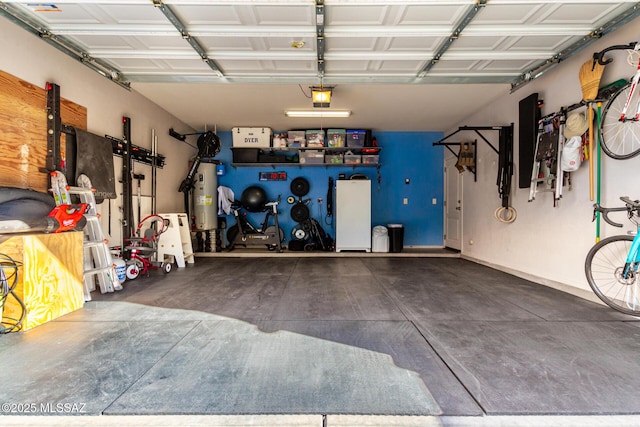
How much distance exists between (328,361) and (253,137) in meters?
5.73

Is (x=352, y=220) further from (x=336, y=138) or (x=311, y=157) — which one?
(x=336, y=138)

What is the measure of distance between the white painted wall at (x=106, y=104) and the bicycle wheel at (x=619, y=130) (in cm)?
575

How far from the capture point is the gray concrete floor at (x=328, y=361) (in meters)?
1.38

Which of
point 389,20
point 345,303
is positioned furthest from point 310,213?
point 389,20

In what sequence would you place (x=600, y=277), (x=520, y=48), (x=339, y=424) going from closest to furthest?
(x=339, y=424), (x=600, y=277), (x=520, y=48)

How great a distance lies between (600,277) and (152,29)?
17.2 feet

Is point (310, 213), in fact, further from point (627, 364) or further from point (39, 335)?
point (627, 364)

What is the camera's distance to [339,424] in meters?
1.30

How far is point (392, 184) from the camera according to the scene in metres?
7.18

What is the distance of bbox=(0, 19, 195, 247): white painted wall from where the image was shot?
9.21 feet

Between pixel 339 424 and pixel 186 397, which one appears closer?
pixel 339 424

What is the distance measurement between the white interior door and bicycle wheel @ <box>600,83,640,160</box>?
343cm

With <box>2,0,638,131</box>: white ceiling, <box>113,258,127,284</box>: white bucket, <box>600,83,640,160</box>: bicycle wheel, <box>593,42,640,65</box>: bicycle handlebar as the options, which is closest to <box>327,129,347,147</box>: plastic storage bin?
<box>2,0,638,131</box>: white ceiling

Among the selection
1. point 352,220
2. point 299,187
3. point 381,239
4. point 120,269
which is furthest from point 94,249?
point 381,239
